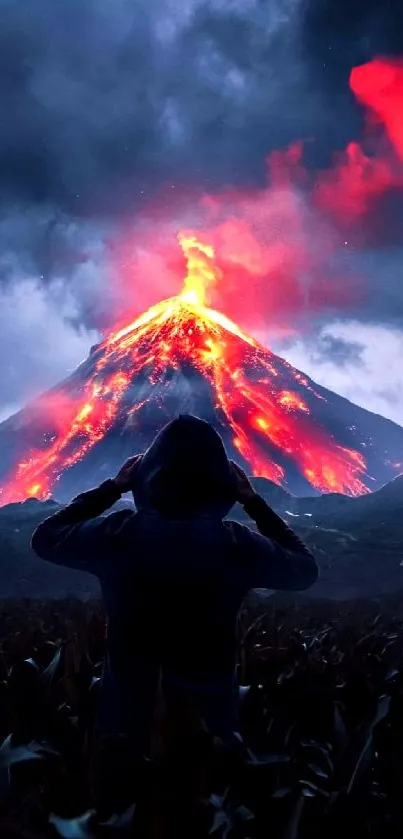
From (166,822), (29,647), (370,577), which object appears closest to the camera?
(166,822)

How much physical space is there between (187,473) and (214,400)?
103833mm

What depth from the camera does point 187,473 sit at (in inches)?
93.2

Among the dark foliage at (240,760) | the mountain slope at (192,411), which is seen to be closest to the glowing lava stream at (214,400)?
the mountain slope at (192,411)

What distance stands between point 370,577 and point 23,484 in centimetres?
7414

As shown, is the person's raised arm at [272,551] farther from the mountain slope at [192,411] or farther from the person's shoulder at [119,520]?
the mountain slope at [192,411]

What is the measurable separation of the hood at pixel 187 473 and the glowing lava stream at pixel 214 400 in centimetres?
8582

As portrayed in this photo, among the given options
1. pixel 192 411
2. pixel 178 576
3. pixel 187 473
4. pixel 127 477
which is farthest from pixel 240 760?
pixel 192 411

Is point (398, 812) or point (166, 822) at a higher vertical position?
point (166, 822)

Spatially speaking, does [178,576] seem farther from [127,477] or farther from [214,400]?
[214,400]

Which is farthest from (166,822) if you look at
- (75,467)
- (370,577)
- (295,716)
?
(75,467)

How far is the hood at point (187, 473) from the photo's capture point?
236cm

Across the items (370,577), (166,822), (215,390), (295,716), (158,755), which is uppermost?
(215,390)

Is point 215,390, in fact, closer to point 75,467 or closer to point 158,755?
point 75,467

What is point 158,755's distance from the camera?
4.76ft
